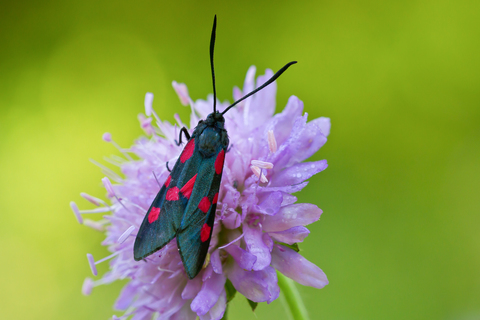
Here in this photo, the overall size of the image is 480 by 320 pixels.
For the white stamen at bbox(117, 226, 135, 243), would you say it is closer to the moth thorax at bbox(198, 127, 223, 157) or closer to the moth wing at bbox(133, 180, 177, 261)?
the moth wing at bbox(133, 180, 177, 261)

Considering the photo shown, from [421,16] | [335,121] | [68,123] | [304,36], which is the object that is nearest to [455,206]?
[335,121]

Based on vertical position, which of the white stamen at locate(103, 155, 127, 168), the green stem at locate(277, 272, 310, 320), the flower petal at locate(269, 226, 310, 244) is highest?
the white stamen at locate(103, 155, 127, 168)

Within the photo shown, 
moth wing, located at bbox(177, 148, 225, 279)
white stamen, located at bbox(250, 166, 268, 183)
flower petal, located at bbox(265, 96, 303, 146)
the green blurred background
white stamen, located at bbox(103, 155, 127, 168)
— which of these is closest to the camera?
moth wing, located at bbox(177, 148, 225, 279)

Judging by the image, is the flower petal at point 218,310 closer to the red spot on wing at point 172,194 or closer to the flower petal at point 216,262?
the flower petal at point 216,262

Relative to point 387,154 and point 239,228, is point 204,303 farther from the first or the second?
point 387,154

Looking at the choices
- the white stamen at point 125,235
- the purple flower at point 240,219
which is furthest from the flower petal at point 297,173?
the white stamen at point 125,235

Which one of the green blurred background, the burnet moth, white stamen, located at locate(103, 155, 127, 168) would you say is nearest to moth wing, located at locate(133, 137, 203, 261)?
the burnet moth
